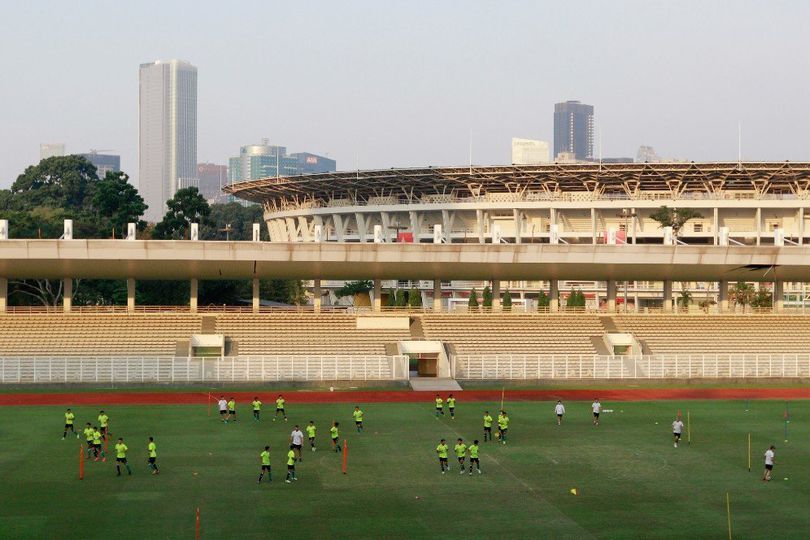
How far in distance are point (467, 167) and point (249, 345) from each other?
62611 millimetres

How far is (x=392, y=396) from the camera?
5775 cm

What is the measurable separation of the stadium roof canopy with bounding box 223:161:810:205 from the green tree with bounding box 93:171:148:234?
3079 centimetres

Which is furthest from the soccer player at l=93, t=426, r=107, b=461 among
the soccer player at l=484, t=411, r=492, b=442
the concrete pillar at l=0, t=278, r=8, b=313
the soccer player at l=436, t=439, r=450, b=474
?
the concrete pillar at l=0, t=278, r=8, b=313

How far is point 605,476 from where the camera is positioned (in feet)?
117

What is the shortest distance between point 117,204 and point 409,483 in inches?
3040

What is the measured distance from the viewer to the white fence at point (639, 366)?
208ft

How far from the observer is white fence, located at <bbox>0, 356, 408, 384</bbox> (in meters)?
59.2

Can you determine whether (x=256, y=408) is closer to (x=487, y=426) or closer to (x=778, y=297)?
(x=487, y=426)

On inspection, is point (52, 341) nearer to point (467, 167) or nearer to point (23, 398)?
point (23, 398)

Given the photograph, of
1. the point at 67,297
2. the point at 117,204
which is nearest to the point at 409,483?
the point at 67,297

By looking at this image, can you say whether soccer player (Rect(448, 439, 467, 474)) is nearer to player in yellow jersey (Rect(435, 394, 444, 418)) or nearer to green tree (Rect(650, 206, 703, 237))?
player in yellow jersey (Rect(435, 394, 444, 418))

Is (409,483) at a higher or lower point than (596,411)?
lower

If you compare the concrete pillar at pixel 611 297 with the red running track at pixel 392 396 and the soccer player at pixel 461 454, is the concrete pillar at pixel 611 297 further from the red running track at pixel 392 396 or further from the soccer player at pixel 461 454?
the soccer player at pixel 461 454

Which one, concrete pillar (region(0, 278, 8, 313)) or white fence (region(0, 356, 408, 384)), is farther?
concrete pillar (region(0, 278, 8, 313))
